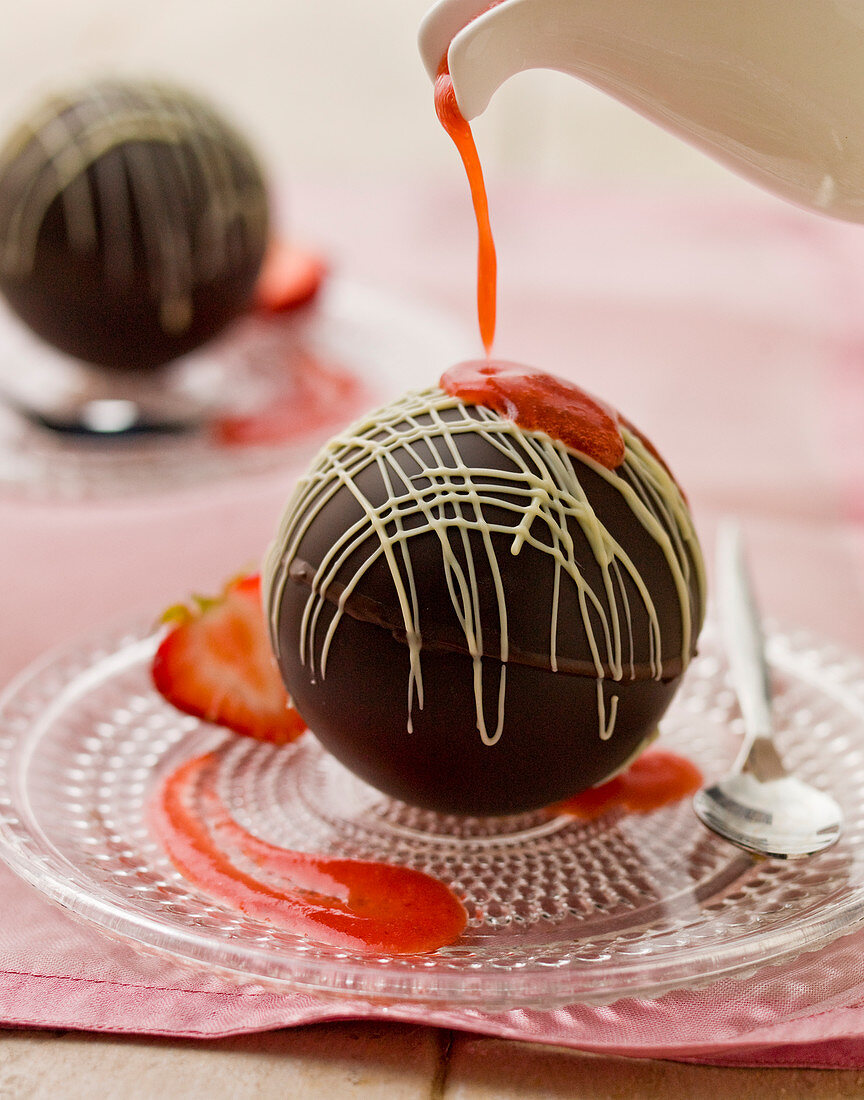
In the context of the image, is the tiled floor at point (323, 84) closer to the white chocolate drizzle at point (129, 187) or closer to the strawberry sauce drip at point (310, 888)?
the white chocolate drizzle at point (129, 187)

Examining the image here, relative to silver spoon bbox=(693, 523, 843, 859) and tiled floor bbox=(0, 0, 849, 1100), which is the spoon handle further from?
tiled floor bbox=(0, 0, 849, 1100)

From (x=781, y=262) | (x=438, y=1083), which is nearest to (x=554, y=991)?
(x=438, y=1083)

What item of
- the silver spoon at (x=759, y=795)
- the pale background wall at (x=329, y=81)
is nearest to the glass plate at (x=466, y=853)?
the silver spoon at (x=759, y=795)

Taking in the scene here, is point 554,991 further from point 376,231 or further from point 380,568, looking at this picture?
point 376,231

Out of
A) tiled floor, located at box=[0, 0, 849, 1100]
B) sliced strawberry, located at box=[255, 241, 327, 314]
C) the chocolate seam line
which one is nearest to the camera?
the chocolate seam line

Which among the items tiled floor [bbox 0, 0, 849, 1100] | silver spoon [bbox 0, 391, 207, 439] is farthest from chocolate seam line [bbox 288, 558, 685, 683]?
tiled floor [bbox 0, 0, 849, 1100]
